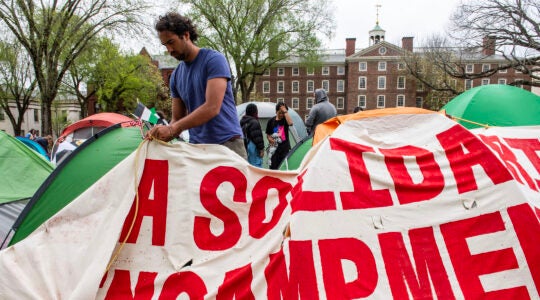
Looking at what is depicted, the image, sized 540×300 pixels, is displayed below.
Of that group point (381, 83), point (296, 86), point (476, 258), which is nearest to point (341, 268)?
point (476, 258)

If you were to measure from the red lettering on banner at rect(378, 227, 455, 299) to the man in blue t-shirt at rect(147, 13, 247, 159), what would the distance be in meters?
1.29

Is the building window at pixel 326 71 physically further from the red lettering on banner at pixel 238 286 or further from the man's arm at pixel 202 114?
the red lettering on banner at pixel 238 286

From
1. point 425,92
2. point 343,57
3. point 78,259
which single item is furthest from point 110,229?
point 343,57

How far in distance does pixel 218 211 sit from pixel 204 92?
89 centimetres

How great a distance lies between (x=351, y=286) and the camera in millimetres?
2002

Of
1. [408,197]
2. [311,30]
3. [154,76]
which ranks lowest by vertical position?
[408,197]

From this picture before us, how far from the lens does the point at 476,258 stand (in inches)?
83.0

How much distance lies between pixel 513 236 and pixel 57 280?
2605 millimetres

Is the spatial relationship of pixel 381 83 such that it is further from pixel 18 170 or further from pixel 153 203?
pixel 153 203

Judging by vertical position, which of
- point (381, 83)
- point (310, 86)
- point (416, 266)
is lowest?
point (416, 266)

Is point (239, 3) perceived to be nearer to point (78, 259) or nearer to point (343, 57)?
point (78, 259)

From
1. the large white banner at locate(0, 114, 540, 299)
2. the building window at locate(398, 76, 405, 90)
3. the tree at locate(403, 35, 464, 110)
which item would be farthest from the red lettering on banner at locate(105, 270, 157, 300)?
the building window at locate(398, 76, 405, 90)

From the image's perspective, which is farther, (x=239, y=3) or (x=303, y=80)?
(x=303, y=80)

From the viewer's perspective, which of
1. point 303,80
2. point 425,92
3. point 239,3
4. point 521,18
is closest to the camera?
point 521,18
